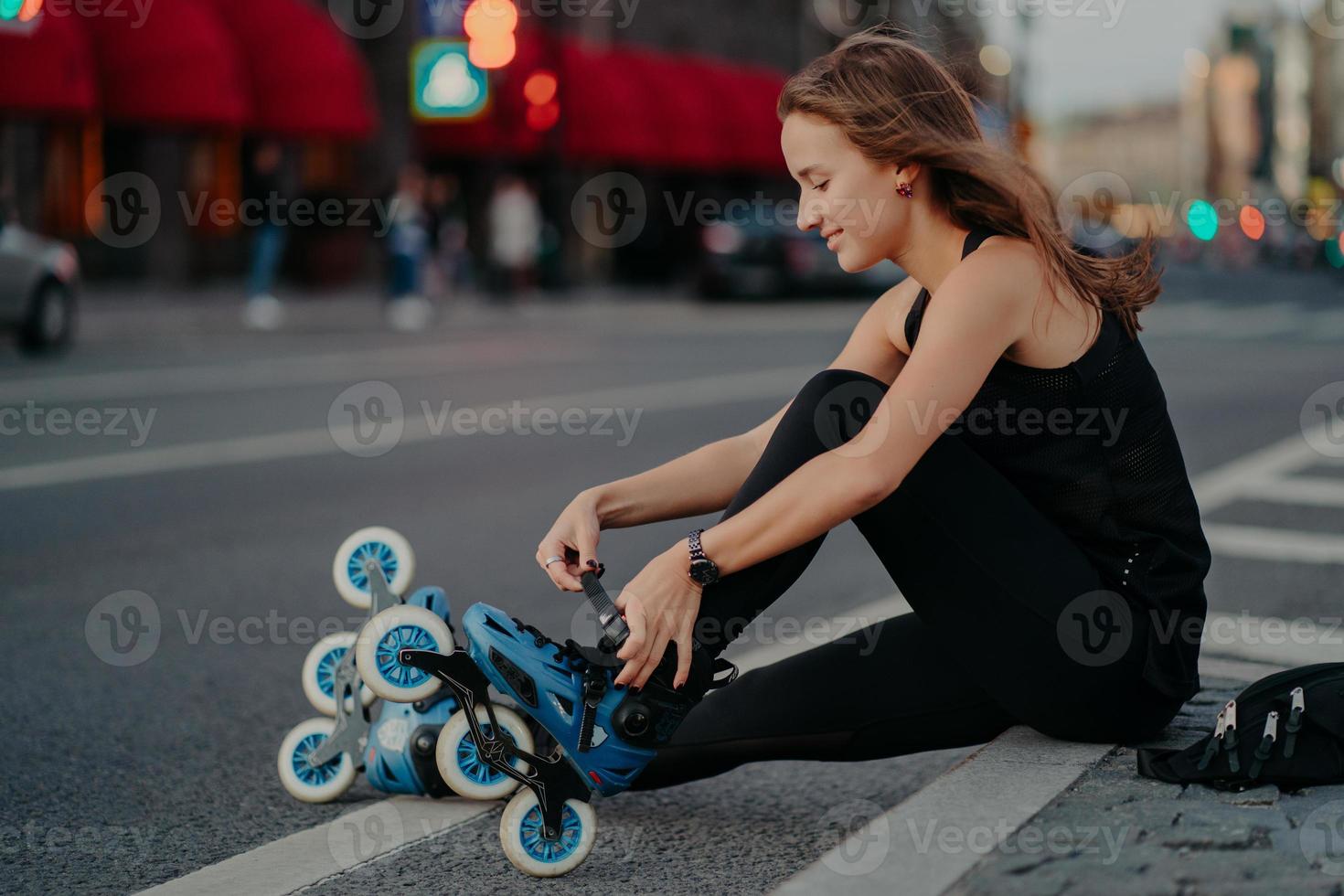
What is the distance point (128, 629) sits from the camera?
5016mm

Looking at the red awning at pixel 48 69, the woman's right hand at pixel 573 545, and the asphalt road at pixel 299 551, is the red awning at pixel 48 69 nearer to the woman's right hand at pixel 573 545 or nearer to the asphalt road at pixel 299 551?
the asphalt road at pixel 299 551

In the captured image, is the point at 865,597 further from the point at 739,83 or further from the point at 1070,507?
the point at 739,83

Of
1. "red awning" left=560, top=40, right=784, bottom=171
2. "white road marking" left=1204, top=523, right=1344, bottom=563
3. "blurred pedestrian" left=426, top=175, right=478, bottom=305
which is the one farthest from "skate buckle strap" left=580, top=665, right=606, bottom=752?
"red awning" left=560, top=40, right=784, bottom=171

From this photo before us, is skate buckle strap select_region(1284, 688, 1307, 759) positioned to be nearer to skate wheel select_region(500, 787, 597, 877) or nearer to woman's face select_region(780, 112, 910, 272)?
woman's face select_region(780, 112, 910, 272)

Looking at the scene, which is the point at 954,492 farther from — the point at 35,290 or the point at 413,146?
the point at 413,146

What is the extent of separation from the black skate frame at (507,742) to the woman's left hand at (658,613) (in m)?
0.07

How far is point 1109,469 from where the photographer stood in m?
2.82

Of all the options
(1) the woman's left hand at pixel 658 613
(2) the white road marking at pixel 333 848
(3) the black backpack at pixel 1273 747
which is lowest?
(2) the white road marking at pixel 333 848

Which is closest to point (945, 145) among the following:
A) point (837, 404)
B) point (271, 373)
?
point (837, 404)

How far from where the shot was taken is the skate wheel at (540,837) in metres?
2.77

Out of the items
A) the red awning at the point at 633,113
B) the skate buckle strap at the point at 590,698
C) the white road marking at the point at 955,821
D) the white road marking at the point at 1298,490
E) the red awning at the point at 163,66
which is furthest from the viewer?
the red awning at the point at 633,113

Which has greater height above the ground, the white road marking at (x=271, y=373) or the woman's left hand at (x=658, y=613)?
the woman's left hand at (x=658, y=613)

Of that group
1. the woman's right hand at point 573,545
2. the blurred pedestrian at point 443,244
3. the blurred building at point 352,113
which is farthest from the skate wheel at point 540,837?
the blurred pedestrian at point 443,244

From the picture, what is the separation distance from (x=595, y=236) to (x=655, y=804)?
28.2 meters
